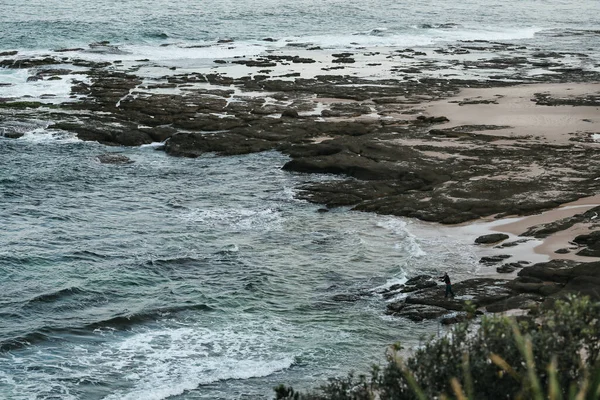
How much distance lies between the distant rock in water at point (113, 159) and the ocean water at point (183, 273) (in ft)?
2.30

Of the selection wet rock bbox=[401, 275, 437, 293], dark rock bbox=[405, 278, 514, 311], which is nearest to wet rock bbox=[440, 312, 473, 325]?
dark rock bbox=[405, 278, 514, 311]

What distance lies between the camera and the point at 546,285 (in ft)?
87.3

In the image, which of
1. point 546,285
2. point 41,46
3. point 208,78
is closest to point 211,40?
point 41,46

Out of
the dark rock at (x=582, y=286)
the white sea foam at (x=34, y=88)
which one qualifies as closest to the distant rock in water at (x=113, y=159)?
the white sea foam at (x=34, y=88)

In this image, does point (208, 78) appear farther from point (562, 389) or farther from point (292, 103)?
point (562, 389)

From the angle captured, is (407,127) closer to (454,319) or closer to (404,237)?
(404,237)

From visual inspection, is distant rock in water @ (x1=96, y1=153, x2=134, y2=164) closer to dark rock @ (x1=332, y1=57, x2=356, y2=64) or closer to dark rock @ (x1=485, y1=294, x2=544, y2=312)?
dark rock @ (x1=485, y1=294, x2=544, y2=312)

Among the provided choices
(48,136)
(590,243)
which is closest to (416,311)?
(590,243)

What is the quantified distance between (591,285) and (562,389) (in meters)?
11.9

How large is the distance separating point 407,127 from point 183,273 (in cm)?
2255

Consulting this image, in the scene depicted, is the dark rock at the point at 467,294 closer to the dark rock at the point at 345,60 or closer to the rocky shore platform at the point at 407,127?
the rocky shore platform at the point at 407,127

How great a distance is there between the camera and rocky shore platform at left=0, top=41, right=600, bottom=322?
30969 millimetres

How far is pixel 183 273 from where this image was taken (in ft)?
99.3

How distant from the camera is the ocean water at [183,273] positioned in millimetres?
23359
